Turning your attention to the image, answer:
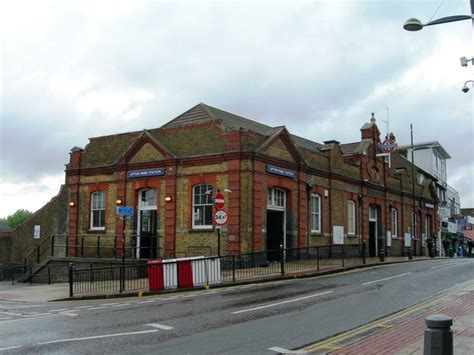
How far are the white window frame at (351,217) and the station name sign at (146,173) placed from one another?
1281cm

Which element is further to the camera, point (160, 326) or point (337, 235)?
point (337, 235)

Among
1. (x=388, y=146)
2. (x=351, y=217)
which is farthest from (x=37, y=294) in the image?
(x=388, y=146)

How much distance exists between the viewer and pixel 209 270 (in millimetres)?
18453

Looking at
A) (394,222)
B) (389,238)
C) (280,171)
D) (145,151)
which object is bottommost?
(389,238)

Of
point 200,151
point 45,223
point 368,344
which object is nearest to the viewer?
point 368,344

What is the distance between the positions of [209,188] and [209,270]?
25.6 feet

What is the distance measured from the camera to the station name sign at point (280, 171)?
25791 mm

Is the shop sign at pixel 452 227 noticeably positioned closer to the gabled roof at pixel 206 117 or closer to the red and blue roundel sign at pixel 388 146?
the red and blue roundel sign at pixel 388 146

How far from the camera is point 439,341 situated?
5598 mm

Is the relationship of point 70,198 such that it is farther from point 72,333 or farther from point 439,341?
point 439,341

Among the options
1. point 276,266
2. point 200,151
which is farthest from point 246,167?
point 276,266

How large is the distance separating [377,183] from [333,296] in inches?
955

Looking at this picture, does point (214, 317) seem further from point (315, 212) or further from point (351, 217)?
point (351, 217)

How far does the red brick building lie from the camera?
24734 mm
